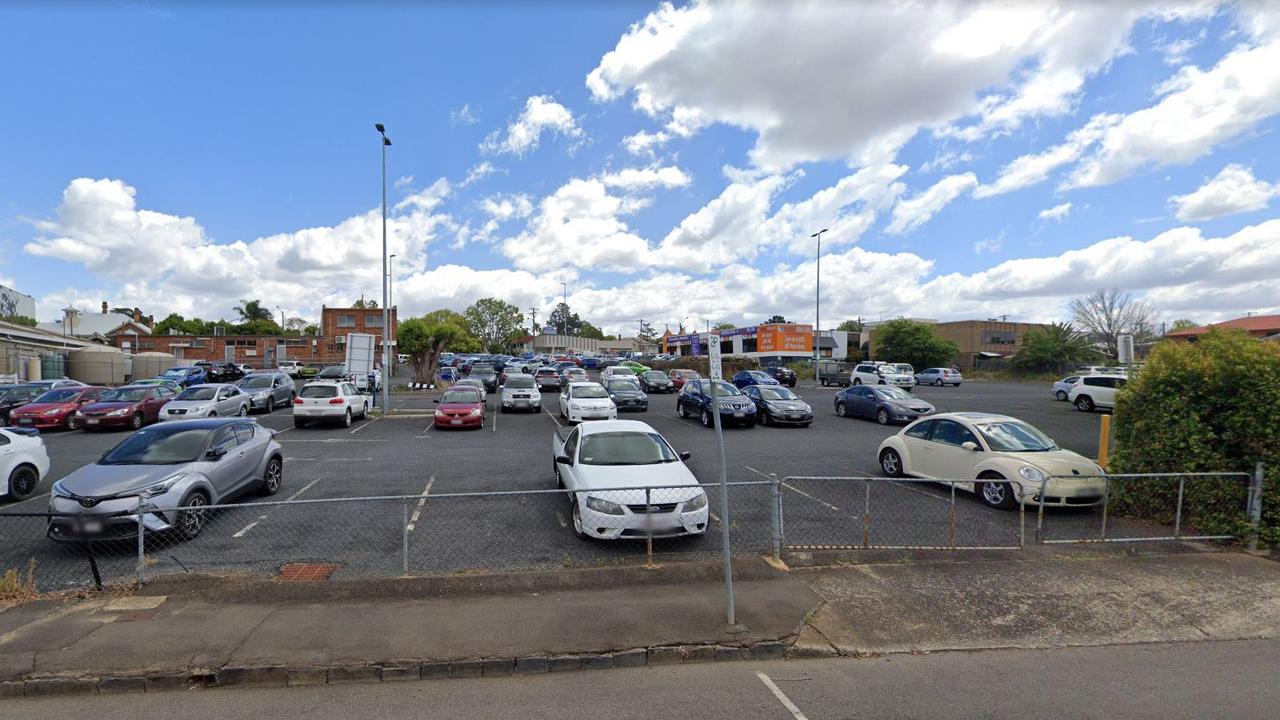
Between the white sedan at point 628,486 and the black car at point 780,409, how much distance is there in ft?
37.1

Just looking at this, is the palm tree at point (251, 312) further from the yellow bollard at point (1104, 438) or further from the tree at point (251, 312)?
the yellow bollard at point (1104, 438)

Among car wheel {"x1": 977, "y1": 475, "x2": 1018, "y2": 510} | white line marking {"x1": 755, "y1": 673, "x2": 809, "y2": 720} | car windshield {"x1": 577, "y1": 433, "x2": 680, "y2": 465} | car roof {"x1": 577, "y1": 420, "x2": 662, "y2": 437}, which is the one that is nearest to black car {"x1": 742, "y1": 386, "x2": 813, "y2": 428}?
car wheel {"x1": 977, "y1": 475, "x2": 1018, "y2": 510}

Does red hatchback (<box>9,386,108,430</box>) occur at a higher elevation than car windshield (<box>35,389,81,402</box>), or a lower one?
lower

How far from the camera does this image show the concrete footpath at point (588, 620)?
4516 mm

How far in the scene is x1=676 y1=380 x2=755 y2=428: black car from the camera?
18.6 meters

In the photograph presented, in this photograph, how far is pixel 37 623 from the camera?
16.8 ft

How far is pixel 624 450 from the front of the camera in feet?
27.2

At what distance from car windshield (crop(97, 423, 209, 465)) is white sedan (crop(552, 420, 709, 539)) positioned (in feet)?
16.8

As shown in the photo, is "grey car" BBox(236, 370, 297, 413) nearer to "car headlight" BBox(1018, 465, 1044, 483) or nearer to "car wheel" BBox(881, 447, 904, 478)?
"car wheel" BBox(881, 447, 904, 478)

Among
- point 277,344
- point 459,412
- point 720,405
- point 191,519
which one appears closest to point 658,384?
point 720,405

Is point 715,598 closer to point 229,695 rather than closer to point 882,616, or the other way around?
point 882,616

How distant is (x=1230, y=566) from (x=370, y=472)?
13.4 meters

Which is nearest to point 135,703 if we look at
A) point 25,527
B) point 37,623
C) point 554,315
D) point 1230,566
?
point 37,623

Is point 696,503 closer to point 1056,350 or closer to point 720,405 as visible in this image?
point 720,405
